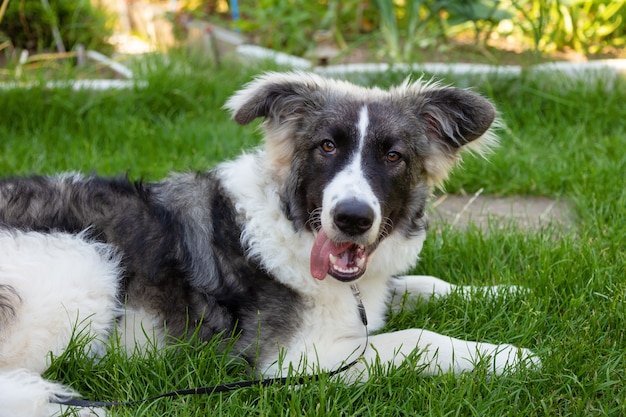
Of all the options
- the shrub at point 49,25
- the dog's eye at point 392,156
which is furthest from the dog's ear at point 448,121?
the shrub at point 49,25

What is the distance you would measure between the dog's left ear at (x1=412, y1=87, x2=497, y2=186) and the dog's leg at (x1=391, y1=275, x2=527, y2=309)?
65 centimetres

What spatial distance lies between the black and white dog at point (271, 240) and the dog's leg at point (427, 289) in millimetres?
336

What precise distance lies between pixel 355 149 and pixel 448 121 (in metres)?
0.55

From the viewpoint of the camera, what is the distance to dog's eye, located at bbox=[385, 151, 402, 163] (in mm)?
3136

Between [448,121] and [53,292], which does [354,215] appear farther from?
[53,292]

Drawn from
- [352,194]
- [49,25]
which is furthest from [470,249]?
[49,25]

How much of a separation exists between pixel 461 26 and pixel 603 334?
5580 mm

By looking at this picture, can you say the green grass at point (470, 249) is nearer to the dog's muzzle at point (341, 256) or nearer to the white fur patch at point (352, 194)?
the dog's muzzle at point (341, 256)

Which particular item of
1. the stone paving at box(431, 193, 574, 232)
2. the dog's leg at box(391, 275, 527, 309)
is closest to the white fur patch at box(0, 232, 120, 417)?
the dog's leg at box(391, 275, 527, 309)

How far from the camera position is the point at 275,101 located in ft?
10.9

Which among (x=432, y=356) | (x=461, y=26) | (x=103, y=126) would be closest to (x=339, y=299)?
(x=432, y=356)

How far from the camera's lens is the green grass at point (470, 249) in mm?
2893

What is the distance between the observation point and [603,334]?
10.8ft

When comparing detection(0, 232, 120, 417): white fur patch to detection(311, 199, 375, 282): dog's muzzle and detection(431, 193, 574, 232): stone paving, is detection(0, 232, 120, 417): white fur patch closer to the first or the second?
detection(311, 199, 375, 282): dog's muzzle
